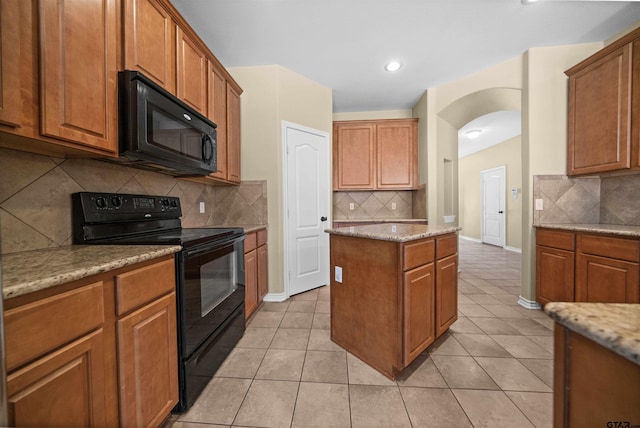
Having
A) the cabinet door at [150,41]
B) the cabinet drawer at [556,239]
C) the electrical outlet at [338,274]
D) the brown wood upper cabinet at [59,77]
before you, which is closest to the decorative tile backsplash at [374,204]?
the cabinet drawer at [556,239]

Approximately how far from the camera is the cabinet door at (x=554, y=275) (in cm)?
211

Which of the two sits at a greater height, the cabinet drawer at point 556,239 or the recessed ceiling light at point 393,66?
the recessed ceiling light at point 393,66

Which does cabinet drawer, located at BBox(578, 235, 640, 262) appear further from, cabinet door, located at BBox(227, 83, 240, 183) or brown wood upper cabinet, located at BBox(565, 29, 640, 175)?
cabinet door, located at BBox(227, 83, 240, 183)

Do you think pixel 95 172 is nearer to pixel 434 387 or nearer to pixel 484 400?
pixel 434 387

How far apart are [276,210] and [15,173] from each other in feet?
6.11

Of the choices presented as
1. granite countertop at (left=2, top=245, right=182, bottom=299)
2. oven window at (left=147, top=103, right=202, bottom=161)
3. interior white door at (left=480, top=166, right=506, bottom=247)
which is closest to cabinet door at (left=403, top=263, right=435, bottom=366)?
granite countertop at (left=2, top=245, right=182, bottom=299)

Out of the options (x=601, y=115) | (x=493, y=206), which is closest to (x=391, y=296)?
(x=601, y=115)

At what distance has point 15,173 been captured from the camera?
1095 millimetres

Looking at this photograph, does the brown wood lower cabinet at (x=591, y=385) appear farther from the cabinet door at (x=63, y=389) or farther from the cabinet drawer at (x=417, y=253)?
the cabinet door at (x=63, y=389)

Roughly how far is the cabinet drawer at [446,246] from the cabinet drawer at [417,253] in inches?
2.9

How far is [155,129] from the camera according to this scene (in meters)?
1.35

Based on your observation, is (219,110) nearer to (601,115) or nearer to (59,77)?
(59,77)

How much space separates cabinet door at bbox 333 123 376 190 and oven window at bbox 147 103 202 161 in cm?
233

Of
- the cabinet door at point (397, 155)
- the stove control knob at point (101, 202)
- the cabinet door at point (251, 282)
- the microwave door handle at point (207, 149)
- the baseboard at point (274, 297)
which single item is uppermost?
the cabinet door at point (397, 155)
